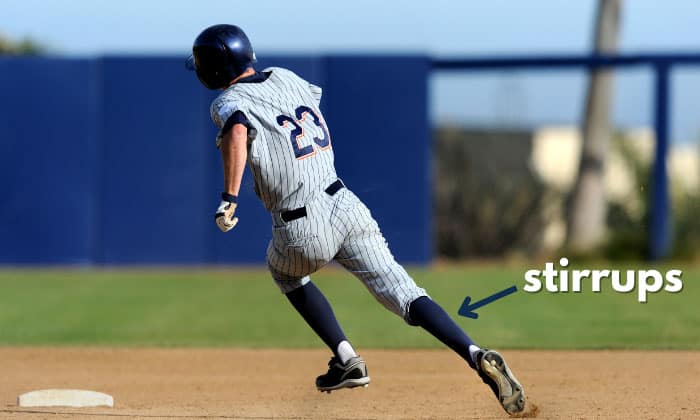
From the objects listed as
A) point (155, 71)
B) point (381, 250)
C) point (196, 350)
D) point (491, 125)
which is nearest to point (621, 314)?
point (196, 350)

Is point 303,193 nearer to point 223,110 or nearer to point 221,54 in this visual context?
point 223,110

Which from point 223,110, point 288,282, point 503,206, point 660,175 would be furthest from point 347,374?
point 503,206

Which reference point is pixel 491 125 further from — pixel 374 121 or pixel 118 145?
pixel 118 145

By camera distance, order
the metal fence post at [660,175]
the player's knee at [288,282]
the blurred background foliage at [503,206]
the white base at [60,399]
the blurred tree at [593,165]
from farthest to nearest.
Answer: the blurred tree at [593,165], the blurred background foliage at [503,206], the metal fence post at [660,175], the white base at [60,399], the player's knee at [288,282]

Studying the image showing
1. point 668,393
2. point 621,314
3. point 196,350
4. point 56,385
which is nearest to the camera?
point 668,393

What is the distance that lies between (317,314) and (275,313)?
200 inches

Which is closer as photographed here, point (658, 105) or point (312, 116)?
point (312, 116)

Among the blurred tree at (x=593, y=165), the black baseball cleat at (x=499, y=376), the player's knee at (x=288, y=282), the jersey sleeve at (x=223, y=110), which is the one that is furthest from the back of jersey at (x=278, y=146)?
the blurred tree at (x=593, y=165)

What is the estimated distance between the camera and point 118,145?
13352mm

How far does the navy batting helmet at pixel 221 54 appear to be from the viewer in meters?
4.54

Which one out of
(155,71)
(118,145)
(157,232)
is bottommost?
(157,232)

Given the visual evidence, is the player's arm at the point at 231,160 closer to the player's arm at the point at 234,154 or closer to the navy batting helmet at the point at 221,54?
the player's arm at the point at 234,154

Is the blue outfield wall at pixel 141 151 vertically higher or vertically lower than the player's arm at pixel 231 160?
lower

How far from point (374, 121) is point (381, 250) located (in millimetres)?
8585
